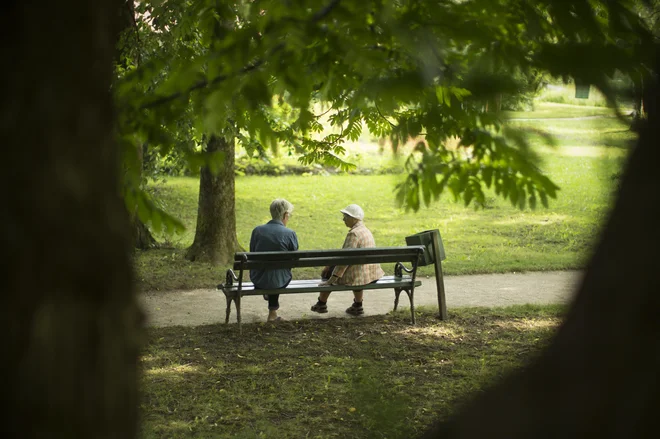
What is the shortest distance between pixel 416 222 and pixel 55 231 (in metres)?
17.3

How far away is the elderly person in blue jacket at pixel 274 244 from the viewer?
8164 mm

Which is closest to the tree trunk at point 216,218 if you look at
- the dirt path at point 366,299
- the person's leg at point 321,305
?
the dirt path at point 366,299

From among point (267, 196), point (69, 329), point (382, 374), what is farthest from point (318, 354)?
point (267, 196)

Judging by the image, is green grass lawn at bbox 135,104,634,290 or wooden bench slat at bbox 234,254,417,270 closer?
wooden bench slat at bbox 234,254,417,270

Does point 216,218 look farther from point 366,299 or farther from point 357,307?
point 357,307

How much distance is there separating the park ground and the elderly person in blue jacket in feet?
1.56

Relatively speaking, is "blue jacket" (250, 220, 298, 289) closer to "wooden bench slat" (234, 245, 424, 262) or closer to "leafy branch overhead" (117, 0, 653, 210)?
"wooden bench slat" (234, 245, 424, 262)

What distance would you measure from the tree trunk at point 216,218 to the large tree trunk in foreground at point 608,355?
11.3 meters

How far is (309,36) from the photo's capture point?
3.00 metres

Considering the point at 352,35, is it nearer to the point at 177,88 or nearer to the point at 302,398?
the point at 177,88

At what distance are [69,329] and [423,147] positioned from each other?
8.67 ft

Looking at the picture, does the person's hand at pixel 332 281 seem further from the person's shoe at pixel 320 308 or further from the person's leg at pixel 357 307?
the person's shoe at pixel 320 308

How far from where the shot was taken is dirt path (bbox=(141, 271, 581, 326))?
9062mm

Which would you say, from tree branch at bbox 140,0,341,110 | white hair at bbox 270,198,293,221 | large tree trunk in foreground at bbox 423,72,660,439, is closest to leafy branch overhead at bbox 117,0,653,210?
tree branch at bbox 140,0,341,110
